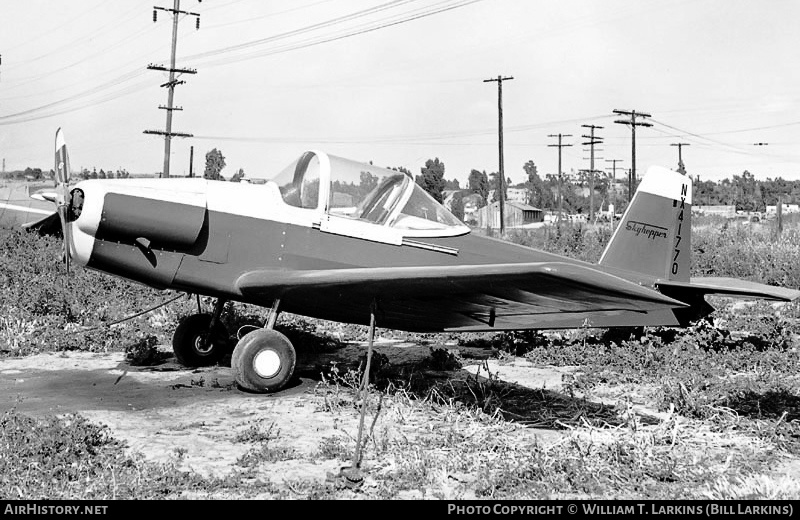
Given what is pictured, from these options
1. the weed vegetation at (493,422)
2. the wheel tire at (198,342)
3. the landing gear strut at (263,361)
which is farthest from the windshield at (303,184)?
the wheel tire at (198,342)

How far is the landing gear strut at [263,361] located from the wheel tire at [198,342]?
58.5 inches

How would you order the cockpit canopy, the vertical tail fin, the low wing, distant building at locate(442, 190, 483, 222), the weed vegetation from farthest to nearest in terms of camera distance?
distant building at locate(442, 190, 483, 222) → the vertical tail fin → the cockpit canopy → the low wing → the weed vegetation

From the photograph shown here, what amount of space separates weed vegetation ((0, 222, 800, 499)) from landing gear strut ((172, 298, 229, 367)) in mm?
484

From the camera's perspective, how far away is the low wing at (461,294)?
4.31m

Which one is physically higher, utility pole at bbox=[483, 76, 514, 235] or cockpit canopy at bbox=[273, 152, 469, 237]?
utility pole at bbox=[483, 76, 514, 235]

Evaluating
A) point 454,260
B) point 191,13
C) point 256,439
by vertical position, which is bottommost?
point 256,439

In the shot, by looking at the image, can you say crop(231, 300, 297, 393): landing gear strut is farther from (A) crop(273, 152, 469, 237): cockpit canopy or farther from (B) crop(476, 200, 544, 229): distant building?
(B) crop(476, 200, 544, 229): distant building

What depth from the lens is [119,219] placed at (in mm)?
6418

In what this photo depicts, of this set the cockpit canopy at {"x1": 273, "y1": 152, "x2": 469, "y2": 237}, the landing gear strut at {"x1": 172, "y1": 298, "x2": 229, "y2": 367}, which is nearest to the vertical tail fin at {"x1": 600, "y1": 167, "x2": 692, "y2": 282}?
the cockpit canopy at {"x1": 273, "y1": 152, "x2": 469, "y2": 237}

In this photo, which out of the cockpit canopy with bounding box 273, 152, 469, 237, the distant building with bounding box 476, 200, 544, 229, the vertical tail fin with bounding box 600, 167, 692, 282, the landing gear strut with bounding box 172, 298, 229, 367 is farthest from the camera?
the distant building with bounding box 476, 200, 544, 229

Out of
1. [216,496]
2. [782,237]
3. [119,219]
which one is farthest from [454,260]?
[782,237]

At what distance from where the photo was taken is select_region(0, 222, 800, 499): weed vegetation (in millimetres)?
4070
